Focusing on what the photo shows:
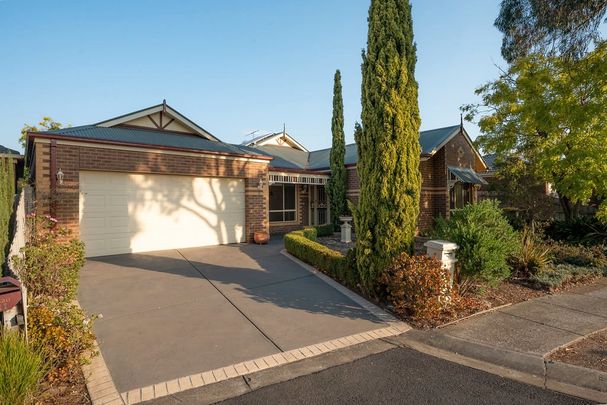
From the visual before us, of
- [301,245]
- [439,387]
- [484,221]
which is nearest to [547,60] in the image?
[484,221]

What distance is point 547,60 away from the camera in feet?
34.0

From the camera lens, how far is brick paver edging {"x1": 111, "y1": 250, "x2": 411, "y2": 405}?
329 centimetres

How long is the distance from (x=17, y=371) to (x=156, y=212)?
7549 millimetres

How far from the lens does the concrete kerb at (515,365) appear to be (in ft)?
11.1

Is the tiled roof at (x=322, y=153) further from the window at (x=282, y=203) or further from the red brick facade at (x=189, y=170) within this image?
the window at (x=282, y=203)

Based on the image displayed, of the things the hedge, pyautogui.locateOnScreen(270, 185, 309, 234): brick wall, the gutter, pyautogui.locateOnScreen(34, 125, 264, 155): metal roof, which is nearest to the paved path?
the hedge

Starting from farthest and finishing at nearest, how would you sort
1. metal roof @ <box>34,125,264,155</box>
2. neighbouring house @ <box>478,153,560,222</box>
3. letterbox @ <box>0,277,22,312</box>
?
neighbouring house @ <box>478,153,560,222</box> → metal roof @ <box>34,125,264,155</box> → letterbox @ <box>0,277,22,312</box>

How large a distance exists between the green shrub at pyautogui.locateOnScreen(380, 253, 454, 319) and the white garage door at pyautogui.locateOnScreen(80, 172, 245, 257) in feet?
23.7

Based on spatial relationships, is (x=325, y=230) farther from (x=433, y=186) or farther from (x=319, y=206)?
(x=433, y=186)

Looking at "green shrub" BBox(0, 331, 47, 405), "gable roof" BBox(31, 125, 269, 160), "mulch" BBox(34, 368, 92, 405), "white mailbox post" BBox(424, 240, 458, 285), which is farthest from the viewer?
"gable roof" BBox(31, 125, 269, 160)

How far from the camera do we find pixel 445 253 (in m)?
5.63

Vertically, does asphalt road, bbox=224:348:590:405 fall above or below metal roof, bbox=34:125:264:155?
below

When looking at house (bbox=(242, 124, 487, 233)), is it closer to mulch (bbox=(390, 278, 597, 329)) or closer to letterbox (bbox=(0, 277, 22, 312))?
mulch (bbox=(390, 278, 597, 329))

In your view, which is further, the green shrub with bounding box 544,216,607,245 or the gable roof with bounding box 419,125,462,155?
the gable roof with bounding box 419,125,462,155
